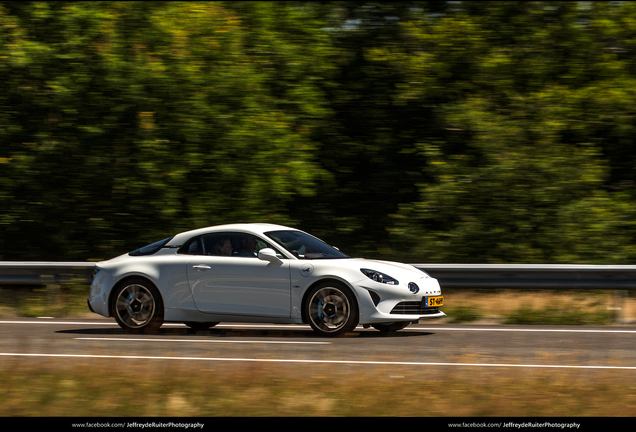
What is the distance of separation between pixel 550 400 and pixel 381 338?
4.22 m

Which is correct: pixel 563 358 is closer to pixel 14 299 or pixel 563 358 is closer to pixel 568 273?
pixel 568 273

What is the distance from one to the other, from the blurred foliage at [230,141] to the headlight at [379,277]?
6.51 metres

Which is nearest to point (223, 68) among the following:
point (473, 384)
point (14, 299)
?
point (14, 299)

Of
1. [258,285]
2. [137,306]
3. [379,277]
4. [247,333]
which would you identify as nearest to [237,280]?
[258,285]

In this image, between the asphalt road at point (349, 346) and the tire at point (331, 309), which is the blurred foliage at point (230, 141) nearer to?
the asphalt road at point (349, 346)

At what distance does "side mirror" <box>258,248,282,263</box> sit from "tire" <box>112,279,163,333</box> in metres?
1.42

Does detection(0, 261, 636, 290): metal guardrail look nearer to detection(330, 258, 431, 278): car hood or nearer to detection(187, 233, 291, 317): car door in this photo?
detection(330, 258, 431, 278): car hood

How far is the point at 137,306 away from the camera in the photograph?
11156mm

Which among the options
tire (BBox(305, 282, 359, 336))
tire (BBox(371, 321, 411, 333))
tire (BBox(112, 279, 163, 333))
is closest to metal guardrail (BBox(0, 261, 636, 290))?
tire (BBox(371, 321, 411, 333))

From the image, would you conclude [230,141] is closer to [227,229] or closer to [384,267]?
[227,229]

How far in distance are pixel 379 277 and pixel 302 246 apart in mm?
1203

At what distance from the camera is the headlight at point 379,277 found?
408 inches

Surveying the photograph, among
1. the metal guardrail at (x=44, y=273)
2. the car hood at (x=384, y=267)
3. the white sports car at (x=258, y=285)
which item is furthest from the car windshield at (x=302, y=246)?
the metal guardrail at (x=44, y=273)

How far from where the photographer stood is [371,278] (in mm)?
10359
